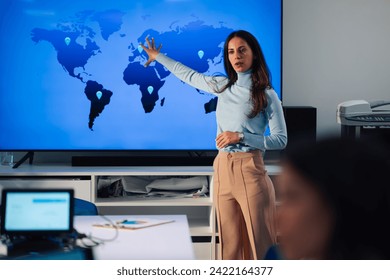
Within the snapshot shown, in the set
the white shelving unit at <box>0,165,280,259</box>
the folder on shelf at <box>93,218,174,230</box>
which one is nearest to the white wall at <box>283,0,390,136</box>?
the white shelving unit at <box>0,165,280,259</box>

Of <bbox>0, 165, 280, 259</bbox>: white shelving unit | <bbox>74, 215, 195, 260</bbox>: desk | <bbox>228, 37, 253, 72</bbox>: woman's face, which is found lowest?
<bbox>0, 165, 280, 259</bbox>: white shelving unit

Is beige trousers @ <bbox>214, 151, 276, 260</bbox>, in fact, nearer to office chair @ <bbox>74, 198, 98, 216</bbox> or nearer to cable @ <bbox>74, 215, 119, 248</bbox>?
office chair @ <bbox>74, 198, 98, 216</bbox>

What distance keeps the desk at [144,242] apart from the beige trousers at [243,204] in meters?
0.53

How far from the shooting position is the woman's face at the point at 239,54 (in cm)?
286

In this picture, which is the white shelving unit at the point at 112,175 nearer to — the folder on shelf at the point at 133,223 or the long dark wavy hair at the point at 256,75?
the long dark wavy hair at the point at 256,75

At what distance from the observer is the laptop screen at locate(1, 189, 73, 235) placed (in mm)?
1816

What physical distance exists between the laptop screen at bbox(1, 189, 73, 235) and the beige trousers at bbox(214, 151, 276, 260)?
109cm

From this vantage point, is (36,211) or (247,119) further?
(247,119)

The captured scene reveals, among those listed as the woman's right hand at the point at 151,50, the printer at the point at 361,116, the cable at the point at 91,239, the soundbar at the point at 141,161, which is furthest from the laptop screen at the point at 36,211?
the printer at the point at 361,116

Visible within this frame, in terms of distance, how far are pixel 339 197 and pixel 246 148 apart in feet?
6.46

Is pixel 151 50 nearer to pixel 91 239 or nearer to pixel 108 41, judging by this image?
pixel 108 41

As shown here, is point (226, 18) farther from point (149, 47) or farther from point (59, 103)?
point (59, 103)

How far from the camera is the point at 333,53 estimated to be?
13.7 feet

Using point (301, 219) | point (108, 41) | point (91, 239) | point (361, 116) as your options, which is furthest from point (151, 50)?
point (301, 219)
